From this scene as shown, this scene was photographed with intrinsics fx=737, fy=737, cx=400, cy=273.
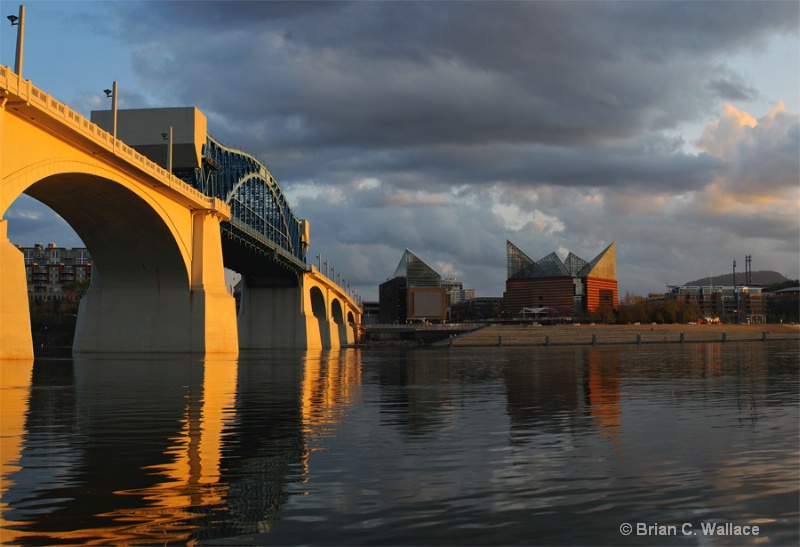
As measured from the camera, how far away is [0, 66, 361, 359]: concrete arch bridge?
3703cm

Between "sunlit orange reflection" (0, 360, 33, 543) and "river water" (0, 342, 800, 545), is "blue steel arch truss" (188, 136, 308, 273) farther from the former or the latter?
"river water" (0, 342, 800, 545)

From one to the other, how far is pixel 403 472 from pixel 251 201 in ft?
307

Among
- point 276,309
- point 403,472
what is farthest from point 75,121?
point 276,309

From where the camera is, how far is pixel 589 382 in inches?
1175

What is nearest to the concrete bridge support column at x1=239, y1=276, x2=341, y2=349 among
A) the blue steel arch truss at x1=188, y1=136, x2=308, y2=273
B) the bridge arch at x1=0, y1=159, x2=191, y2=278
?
the blue steel arch truss at x1=188, y1=136, x2=308, y2=273

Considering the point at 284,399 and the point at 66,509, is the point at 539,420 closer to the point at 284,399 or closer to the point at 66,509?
the point at 284,399

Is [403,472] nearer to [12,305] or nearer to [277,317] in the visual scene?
[12,305]

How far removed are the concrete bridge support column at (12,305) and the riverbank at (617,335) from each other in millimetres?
90383

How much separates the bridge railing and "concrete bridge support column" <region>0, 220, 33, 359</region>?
645 centimetres

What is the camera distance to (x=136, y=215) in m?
56.9

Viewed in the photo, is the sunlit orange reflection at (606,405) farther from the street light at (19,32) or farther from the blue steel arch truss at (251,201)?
the blue steel arch truss at (251,201)

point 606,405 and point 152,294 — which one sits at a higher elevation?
point 152,294

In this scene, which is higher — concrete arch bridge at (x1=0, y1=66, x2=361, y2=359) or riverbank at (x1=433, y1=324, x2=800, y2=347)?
concrete arch bridge at (x1=0, y1=66, x2=361, y2=359)

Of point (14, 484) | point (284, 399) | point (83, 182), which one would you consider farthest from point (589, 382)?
point (83, 182)
